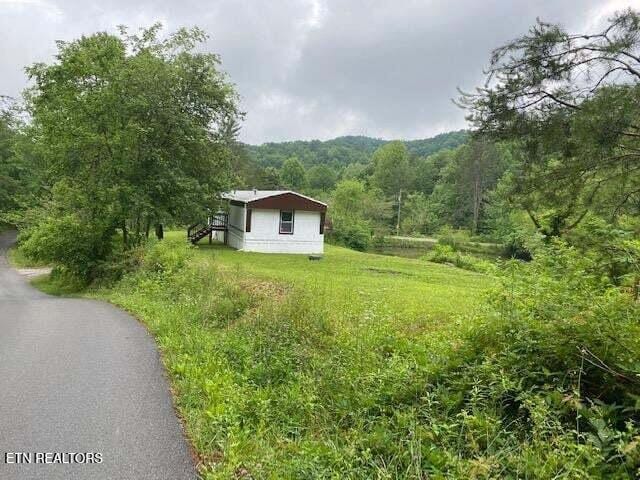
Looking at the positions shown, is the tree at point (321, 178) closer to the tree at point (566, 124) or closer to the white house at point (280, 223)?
the white house at point (280, 223)

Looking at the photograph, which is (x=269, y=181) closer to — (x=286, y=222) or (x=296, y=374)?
(x=286, y=222)

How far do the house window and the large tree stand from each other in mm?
6263

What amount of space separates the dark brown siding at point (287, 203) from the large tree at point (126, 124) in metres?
5.05

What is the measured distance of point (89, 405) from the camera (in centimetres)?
469

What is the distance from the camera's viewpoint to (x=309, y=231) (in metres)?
27.0

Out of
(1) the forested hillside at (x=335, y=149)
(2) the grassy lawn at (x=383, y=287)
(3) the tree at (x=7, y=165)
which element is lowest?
(2) the grassy lawn at (x=383, y=287)

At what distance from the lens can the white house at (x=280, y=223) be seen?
25953 mm

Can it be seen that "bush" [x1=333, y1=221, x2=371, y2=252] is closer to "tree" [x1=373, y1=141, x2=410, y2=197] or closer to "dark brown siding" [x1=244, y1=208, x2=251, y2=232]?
"dark brown siding" [x1=244, y1=208, x2=251, y2=232]

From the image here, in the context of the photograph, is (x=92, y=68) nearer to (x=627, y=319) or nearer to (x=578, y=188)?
(x=578, y=188)

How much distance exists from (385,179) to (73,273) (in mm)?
65050

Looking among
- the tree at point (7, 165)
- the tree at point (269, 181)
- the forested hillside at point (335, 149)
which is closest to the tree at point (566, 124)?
the tree at point (7, 165)

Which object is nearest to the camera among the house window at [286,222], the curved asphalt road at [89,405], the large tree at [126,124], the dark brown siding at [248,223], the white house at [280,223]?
the curved asphalt road at [89,405]

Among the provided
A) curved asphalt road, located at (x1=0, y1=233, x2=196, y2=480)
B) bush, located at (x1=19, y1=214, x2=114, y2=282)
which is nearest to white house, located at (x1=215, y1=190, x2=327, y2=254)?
bush, located at (x1=19, y1=214, x2=114, y2=282)

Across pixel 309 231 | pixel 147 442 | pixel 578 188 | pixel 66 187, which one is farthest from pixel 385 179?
pixel 147 442
